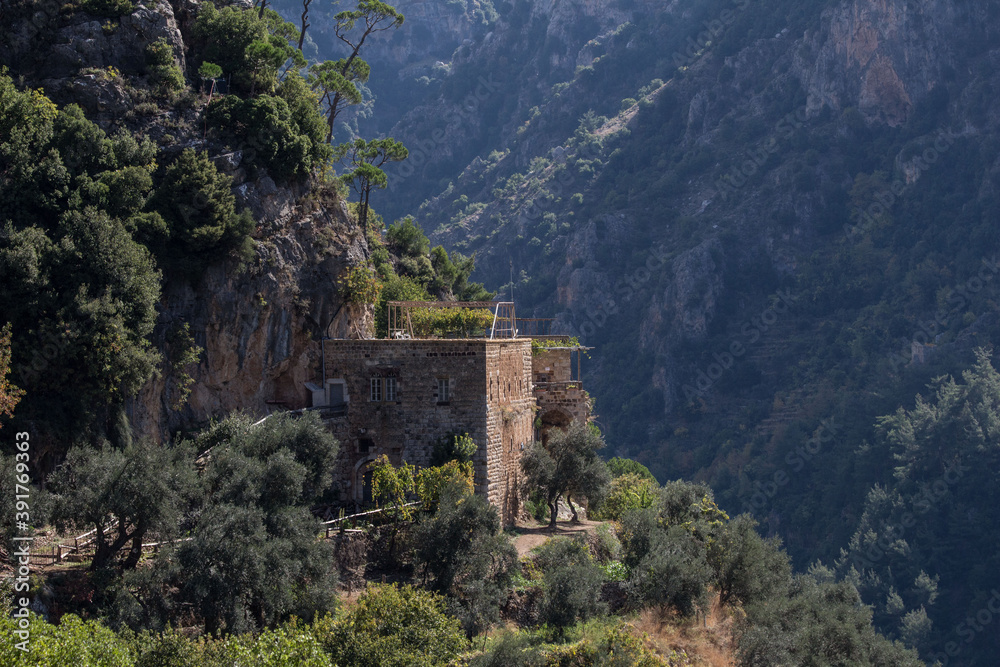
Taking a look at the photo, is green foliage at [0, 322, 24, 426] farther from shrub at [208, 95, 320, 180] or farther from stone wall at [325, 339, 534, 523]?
shrub at [208, 95, 320, 180]

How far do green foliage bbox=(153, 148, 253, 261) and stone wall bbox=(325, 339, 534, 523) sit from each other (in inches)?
200

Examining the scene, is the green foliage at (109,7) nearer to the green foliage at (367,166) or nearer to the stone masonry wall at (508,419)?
the stone masonry wall at (508,419)

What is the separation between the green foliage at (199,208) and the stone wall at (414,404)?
16.6 ft

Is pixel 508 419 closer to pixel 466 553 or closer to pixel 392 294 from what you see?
pixel 466 553

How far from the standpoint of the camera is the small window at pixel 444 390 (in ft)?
106

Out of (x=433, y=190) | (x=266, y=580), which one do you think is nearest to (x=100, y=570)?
(x=266, y=580)

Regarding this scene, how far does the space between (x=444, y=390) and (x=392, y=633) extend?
10.6 meters

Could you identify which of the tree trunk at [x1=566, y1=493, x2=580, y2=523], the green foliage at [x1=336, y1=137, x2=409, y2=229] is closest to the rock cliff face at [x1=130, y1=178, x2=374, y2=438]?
the tree trunk at [x1=566, y1=493, x2=580, y2=523]

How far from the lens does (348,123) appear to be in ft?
548

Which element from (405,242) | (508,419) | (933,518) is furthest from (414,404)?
(933,518)

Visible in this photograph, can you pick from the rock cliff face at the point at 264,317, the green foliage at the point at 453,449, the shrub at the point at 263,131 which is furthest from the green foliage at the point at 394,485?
the shrub at the point at 263,131

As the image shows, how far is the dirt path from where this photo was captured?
3284cm

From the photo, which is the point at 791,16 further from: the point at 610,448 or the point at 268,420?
the point at 268,420

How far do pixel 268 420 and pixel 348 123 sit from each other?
14444 centimetres
